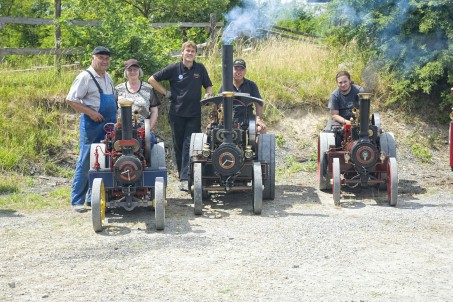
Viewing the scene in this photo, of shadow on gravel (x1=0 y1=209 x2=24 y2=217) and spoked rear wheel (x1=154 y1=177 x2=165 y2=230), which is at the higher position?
spoked rear wheel (x1=154 y1=177 x2=165 y2=230)

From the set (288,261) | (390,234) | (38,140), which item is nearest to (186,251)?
(288,261)

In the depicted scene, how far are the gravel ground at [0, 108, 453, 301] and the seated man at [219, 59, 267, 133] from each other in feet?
3.28

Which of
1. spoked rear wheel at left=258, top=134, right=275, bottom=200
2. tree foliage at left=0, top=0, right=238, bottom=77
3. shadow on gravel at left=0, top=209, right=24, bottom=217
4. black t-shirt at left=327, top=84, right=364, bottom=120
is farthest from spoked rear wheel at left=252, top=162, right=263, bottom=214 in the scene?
tree foliage at left=0, top=0, right=238, bottom=77

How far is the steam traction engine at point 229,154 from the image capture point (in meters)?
7.57

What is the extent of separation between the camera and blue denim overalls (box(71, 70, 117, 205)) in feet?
25.5

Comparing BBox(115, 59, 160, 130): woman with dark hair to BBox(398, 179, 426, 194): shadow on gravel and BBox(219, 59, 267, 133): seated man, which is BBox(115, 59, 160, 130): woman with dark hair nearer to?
BBox(219, 59, 267, 133): seated man

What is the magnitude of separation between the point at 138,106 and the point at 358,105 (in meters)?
2.91

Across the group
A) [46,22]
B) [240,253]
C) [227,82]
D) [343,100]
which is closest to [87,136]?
[227,82]

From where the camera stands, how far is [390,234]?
6.53 metres

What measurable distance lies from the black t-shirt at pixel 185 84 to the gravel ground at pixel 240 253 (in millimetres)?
1194

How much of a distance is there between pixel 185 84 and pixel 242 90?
2.42ft

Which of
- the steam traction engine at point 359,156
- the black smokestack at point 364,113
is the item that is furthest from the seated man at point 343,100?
the black smokestack at point 364,113

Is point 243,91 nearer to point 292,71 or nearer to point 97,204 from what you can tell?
point 97,204

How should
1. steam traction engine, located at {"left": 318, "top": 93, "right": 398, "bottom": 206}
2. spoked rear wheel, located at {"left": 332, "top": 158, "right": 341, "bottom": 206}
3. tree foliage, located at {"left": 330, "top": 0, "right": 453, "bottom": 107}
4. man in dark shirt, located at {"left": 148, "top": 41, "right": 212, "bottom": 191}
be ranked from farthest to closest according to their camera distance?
tree foliage, located at {"left": 330, "top": 0, "right": 453, "bottom": 107}, man in dark shirt, located at {"left": 148, "top": 41, "right": 212, "bottom": 191}, steam traction engine, located at {"left": 318, "top": 93, "right": 398, "bottom": 206}, spoked rear wheel, located at {"left": 332, "top": 158, "right": 341, "bottom": 206}
